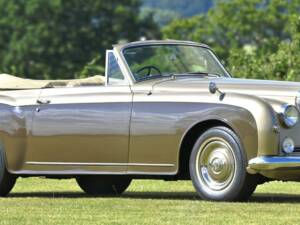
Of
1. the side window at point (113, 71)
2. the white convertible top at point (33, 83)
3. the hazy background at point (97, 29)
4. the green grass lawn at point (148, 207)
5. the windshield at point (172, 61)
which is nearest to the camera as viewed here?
the green grass lawn at point (148, 207)

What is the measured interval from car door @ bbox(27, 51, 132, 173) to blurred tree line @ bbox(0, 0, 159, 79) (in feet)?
241

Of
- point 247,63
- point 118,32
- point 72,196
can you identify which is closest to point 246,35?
point 118,32

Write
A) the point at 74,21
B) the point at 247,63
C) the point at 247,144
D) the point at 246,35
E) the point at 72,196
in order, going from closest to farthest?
1. the point at 247,144
2. the point at 72,196
3. the point at 247,63
4. the point at 246,35
5. the point at 74,21

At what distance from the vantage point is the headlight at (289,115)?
995cm

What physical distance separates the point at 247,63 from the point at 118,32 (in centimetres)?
6459

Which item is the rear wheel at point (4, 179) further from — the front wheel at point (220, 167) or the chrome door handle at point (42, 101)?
the front wheel at point (220, 167)

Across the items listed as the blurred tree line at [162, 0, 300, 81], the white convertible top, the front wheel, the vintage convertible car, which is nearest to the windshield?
the vintage convertible car

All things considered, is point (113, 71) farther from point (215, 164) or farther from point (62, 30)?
point (62, 30)

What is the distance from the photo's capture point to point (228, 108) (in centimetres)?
1013

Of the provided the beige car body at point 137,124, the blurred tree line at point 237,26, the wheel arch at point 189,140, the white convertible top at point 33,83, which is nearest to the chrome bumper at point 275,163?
the beige car body at point 137,124

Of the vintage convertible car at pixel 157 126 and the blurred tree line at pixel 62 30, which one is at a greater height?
the vintage convertible car at pixel 157 126

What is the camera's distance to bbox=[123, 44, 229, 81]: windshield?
447 inches

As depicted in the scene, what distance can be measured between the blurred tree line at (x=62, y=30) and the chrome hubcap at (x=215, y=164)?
74.8 m

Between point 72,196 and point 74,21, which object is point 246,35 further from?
point 72,196
